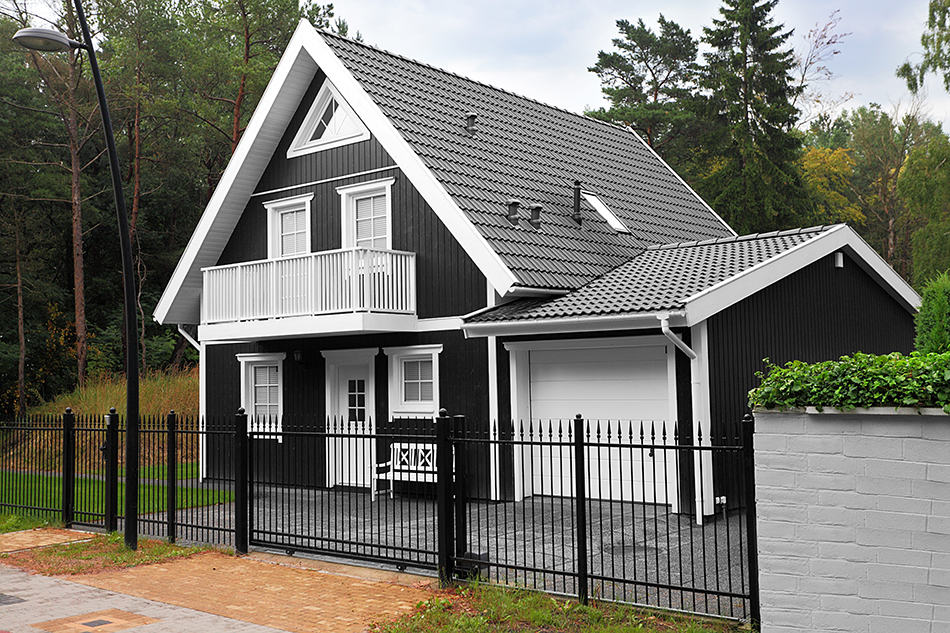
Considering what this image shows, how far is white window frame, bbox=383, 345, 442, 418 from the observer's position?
50.7 feet

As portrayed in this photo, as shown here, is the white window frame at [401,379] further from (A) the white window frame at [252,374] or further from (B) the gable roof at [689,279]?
(A) the white window frame at [252,374]

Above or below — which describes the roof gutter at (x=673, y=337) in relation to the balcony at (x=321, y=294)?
below

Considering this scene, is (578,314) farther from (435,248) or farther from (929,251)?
(929,251)

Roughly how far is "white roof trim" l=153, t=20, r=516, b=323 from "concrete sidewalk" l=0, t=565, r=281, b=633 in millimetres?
7113

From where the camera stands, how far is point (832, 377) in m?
6.75

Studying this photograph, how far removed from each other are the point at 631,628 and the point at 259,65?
2813 centimetres

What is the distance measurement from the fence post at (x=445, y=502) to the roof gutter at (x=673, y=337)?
4.07 meters

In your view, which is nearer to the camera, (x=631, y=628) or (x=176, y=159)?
(x=631, y=628)

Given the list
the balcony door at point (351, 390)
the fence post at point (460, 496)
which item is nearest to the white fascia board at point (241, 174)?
the balcony door at point (351, 390)

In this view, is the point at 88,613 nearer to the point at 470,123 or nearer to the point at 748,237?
the point at 470,123

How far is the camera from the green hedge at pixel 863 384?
249 inches

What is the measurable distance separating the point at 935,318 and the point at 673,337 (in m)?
5.94

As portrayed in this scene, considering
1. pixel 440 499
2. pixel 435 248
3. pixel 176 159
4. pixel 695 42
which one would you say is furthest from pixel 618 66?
pixel 440 499

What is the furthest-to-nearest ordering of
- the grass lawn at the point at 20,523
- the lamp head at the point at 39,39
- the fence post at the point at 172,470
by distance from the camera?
the grass lawn at the point at 20,523, the fence post at the point at 172,470, the lamp head at the point at 39,39
